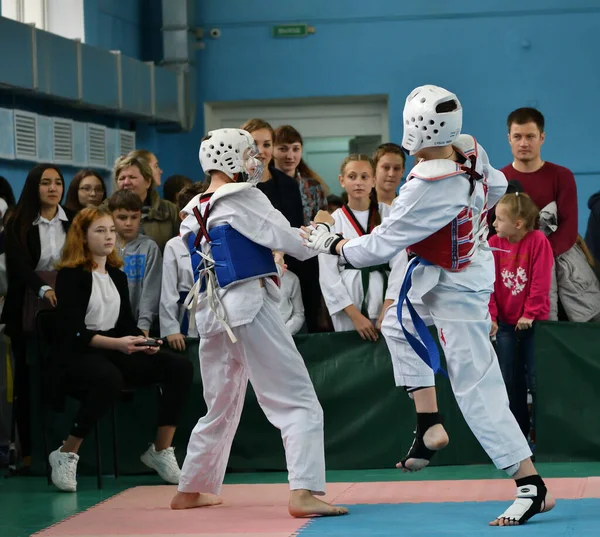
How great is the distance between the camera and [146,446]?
21.9 ft

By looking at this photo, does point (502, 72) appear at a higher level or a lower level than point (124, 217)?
higher

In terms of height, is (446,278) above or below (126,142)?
below

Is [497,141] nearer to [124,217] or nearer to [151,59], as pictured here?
[151,59]

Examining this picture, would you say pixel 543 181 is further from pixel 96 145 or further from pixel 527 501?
pixel 96 145

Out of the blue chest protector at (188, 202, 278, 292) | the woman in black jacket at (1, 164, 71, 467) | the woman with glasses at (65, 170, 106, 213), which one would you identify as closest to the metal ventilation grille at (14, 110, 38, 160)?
the woman with glasses at (65, 170, 106, 213)

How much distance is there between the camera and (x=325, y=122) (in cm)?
1164

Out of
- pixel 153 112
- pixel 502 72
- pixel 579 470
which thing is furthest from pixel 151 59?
pixel 579 470

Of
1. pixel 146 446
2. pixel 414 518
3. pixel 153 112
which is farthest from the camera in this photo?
pixel 153 112

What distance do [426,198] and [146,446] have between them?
297cm

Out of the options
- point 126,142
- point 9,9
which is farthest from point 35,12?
point 126,142

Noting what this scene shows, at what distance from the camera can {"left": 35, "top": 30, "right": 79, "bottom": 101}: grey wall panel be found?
A: 29.0ft

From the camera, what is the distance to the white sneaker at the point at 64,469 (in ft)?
19.9

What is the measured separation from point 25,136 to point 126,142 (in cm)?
172

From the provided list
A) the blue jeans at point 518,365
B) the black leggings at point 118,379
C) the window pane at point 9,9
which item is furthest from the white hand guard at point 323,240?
the window pane at point 9,9
